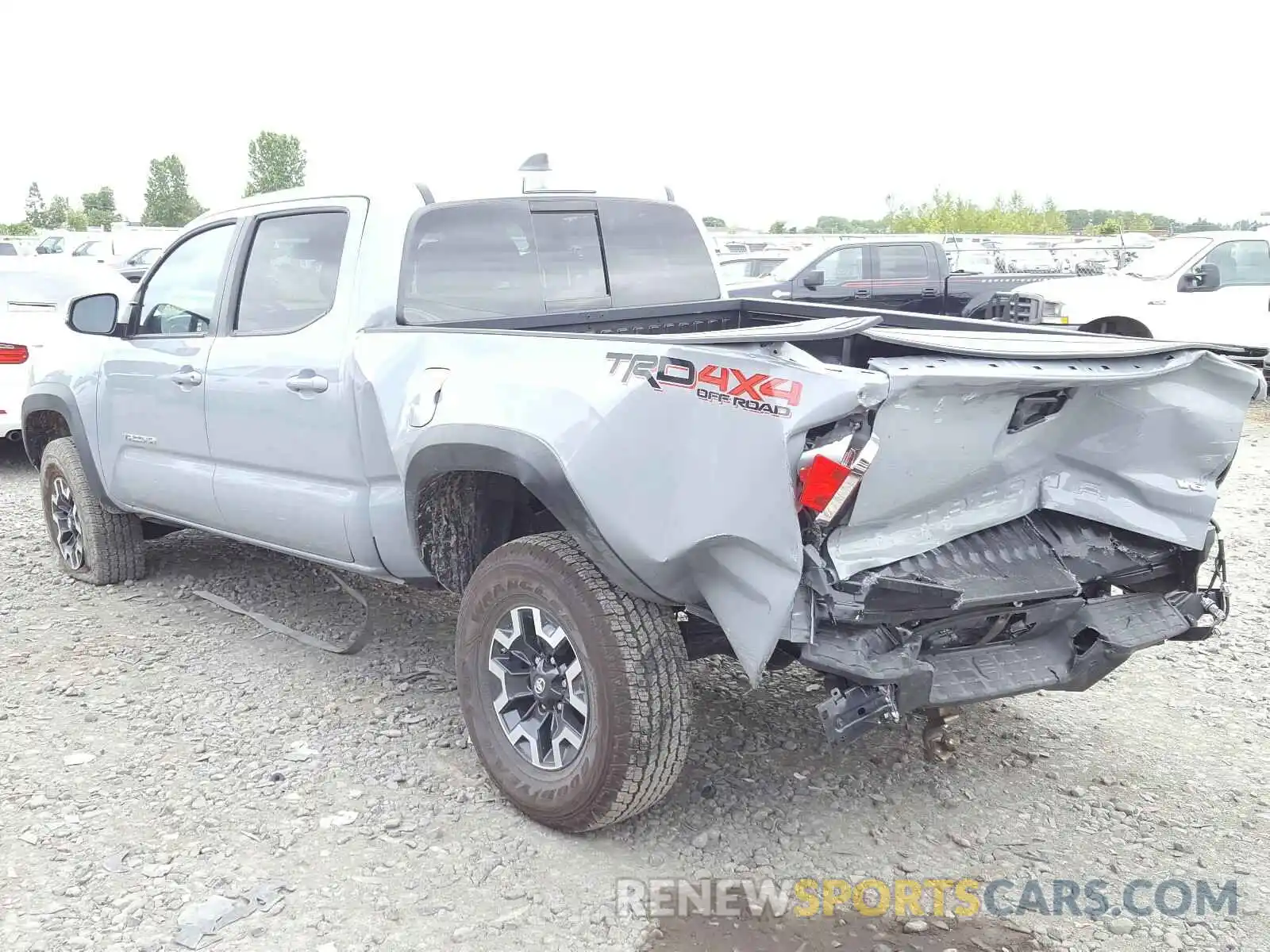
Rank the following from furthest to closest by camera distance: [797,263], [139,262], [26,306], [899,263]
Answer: [139,262], [899,263], [797,263], [26,306]

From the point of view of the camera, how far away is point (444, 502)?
3842 millimetres

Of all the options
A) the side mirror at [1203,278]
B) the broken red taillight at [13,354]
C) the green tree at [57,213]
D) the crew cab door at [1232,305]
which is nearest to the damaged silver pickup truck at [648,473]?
the broken red taillight at [13,354]

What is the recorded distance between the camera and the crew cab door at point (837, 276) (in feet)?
46.3

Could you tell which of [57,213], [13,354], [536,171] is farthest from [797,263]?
[57,213]

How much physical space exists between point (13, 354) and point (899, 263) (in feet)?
34.1

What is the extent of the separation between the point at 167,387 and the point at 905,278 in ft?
37.4

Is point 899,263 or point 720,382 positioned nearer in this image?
point 720,382

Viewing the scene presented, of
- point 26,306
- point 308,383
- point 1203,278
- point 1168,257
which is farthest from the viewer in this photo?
point 1168,257

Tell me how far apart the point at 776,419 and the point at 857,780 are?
163 centimetres

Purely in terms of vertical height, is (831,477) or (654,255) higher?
(654,255)

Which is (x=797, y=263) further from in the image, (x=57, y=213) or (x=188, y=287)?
(x=57, y=213)

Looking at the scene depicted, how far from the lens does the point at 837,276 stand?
47.8ft

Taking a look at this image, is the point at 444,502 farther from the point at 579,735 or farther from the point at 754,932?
the point at 754,932

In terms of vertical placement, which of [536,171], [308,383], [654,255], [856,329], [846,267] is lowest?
[846,267]
